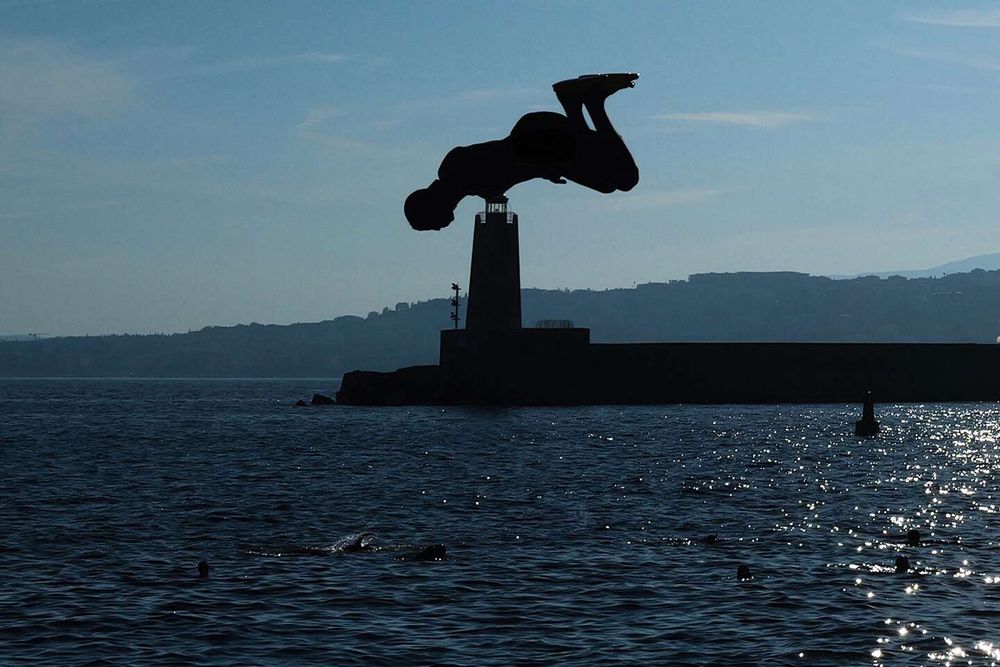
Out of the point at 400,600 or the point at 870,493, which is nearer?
the point at 400,600

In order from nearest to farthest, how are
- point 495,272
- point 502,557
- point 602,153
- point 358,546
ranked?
point 602,153
point 502,557
point 358,546
point 495,272

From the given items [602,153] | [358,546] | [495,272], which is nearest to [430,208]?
[602,153]

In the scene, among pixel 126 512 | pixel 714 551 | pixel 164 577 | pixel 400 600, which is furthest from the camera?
pixel 126 512

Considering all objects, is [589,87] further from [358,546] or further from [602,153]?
[358,546]

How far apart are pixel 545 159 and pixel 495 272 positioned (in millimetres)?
113139

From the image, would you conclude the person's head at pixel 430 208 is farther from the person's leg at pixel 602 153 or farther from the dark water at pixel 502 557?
the dark water at pixel 502 557

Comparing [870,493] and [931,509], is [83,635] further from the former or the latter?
[870,493]

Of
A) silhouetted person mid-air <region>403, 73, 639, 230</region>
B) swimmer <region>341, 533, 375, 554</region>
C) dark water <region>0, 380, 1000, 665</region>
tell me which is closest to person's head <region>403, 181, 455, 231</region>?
silhouetted person mid-air <region>403, 73, 639, 230</region>

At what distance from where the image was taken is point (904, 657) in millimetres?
26766

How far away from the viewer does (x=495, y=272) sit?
12200 centimetres

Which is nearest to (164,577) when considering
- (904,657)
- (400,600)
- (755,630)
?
(400,600)

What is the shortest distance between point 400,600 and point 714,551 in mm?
12227

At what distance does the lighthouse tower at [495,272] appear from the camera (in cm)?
12156

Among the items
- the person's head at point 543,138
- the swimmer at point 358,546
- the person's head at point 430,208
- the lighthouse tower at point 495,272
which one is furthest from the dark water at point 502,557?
the lighthouse tower at point 495,272
